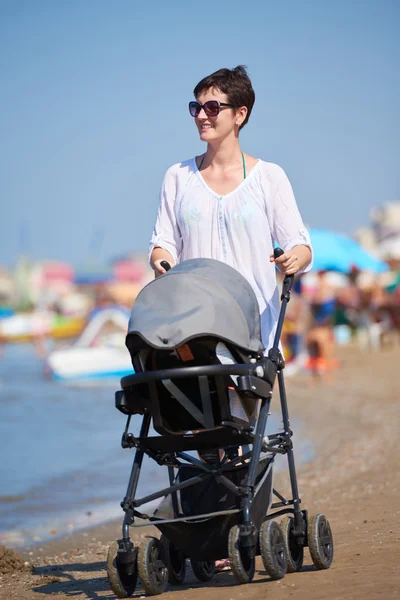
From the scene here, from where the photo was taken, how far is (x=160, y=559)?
361cm

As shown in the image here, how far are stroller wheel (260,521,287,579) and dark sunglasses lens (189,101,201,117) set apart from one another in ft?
5.36

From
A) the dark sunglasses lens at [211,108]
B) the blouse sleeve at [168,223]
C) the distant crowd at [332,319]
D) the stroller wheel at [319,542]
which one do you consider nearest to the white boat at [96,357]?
the distant crowd at [332,319]

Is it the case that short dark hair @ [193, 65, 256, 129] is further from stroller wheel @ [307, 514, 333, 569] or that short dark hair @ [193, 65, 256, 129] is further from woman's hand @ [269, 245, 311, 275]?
stroller wheel @ [307, 514, 333, 569]

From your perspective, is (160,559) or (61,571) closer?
(160,559)

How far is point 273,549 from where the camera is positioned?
3.43 metres

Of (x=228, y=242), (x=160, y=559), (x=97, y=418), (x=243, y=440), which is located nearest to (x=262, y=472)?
(x=243, y=440)

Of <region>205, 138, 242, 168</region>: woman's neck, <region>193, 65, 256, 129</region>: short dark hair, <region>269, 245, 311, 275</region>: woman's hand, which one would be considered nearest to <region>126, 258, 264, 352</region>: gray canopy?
<region>269, 245, 311, 275</region>: woman's hand

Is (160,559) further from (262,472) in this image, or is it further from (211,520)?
(262,472)

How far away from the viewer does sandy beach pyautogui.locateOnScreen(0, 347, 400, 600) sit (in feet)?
11.3

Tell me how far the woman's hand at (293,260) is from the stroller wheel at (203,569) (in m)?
1.18

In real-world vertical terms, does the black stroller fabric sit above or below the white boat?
below

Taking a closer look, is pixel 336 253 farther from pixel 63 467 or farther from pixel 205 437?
pixel 205 437

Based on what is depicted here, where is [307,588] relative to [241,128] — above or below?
below

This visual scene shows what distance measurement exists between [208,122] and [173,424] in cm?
124
